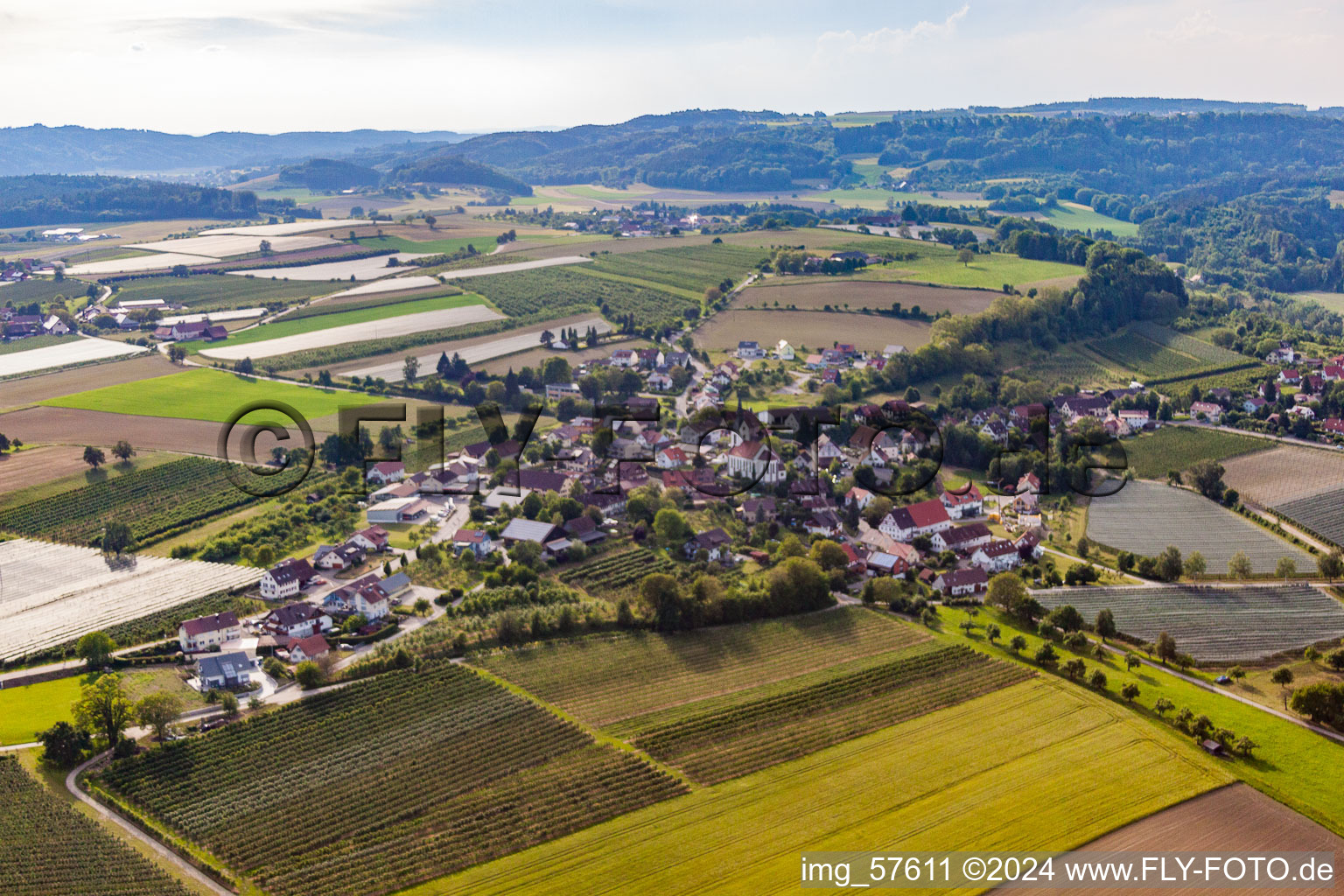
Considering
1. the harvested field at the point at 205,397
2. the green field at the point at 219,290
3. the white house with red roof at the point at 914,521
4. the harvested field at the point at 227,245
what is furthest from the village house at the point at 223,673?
the harvested field at the point at 227,245

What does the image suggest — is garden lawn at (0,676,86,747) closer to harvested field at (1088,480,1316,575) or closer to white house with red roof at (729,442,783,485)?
white house with red roof at (729,442,783,485)

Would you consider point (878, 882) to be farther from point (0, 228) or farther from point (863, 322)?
point (0, 228)

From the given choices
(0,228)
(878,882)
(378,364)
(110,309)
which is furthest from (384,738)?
(0,228)

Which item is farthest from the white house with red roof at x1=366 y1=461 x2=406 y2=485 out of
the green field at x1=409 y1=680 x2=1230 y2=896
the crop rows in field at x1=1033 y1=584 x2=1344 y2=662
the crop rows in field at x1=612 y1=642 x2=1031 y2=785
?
the crop rows in field at x1=1033 y1=584 x2=1344 y2=662

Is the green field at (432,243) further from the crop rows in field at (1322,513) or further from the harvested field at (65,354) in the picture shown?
the crop rows in field at (1322,513)

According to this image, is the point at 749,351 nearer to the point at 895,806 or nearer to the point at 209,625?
the point at 209,625
